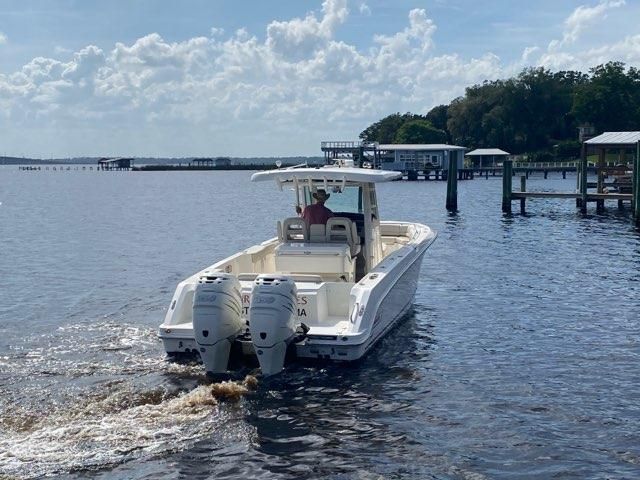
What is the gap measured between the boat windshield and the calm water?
2.51 metres

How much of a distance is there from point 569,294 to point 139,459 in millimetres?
13304

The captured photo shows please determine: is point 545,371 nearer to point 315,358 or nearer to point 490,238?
point 315,358

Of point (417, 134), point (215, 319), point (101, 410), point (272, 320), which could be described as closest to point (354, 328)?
point (272, 320)

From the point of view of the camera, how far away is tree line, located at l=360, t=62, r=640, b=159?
122562 millimetres

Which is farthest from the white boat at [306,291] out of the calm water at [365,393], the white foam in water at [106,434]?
the white foam in water at [106,434]

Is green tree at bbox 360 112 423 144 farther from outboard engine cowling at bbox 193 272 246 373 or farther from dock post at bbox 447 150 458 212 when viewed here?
outboard engine cowling at bbox 193 272 246 373

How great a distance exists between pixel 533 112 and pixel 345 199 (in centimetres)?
12151

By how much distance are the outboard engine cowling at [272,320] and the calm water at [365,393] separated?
50cm

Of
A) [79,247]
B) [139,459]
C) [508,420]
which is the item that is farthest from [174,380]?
[79,247]

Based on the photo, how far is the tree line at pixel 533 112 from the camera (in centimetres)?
12256

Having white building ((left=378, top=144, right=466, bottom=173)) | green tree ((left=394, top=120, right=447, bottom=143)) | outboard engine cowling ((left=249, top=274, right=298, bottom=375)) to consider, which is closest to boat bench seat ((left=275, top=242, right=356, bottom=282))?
outboard engine cowling ((left=249, top=274, right=298, bottom=375))

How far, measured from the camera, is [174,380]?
471 inches

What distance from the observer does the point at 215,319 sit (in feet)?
36.8

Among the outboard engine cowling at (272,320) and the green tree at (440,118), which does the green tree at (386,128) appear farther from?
the outboard engine cowling at (272,320)
